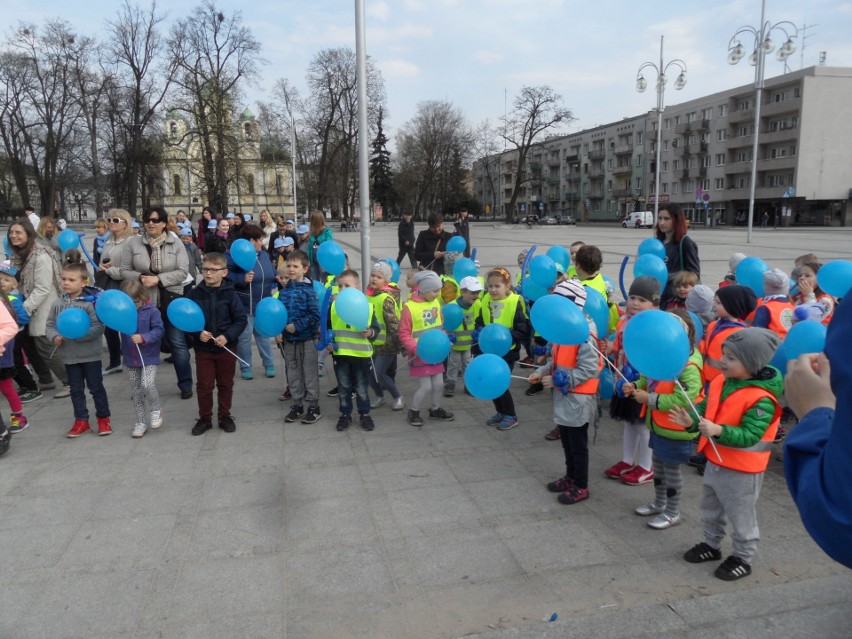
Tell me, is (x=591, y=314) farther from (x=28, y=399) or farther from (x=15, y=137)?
(x=15, y=137)

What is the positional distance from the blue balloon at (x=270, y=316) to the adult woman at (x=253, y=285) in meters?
1.84

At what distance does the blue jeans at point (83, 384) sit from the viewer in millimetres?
5496

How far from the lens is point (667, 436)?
3.68 m

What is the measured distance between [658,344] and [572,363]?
0.98 metres

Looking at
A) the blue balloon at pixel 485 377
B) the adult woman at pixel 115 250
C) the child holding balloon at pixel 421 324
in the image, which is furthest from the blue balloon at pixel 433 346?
the adult woman at pixel 115 250

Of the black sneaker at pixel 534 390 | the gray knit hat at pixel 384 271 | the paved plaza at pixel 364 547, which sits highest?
the gray knit hat at pixel 384 271

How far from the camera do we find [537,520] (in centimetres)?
395

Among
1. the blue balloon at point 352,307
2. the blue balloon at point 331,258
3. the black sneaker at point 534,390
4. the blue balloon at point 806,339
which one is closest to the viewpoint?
the blue balloon at point 806,339

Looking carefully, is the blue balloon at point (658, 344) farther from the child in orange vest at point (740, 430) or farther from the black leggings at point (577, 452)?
the black leggings at point (577, 452)

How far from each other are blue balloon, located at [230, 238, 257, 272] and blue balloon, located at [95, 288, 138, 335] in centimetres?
172

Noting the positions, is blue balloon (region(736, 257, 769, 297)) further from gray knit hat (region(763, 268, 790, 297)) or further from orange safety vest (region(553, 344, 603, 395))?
orange safety vest (region(553, 344, 603, 395))

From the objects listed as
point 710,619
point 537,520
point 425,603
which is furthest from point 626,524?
point 425,603

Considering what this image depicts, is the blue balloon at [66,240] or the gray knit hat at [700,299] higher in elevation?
the blue balloon at [66,240]

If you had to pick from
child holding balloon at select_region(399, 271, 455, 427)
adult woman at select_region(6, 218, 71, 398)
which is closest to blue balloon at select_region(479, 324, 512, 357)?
child holding balloon at select_region(399, 271, 455, 427)
